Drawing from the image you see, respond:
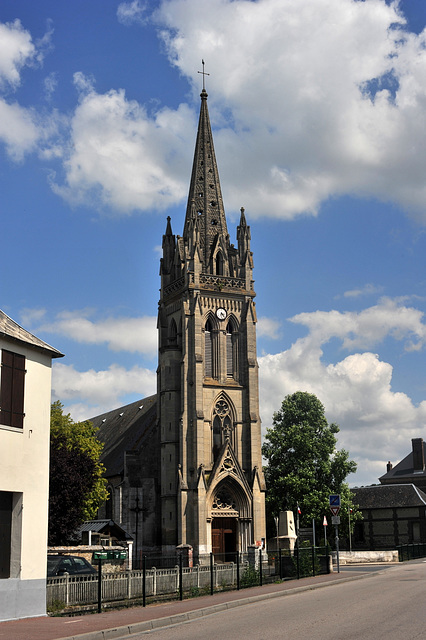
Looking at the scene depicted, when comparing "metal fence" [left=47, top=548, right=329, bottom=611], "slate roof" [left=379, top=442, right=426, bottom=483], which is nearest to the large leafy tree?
"metal fence" [left=47, top=548, right=329, bottom=611]

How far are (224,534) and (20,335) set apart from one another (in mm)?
39067

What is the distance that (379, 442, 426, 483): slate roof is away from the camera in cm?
9725

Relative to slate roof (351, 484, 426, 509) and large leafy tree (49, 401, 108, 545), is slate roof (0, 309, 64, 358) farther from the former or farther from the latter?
slate roof (351, 484, 426, 509)

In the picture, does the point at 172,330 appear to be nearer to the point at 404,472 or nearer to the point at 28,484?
the point at 28,484

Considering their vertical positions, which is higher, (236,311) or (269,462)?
(236,311)

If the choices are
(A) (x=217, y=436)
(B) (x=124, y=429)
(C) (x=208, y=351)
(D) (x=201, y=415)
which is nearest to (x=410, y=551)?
(A) (x=217, y=436)

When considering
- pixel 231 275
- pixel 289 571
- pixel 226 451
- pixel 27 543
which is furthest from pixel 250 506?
pixel 27 543

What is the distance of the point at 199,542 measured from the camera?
5222cm

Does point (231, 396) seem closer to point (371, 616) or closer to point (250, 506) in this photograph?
point (250, 506)

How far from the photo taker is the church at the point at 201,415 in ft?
180

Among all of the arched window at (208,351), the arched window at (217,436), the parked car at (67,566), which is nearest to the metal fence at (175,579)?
the parked car at (67,566)

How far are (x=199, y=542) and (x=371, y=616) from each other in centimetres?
3793

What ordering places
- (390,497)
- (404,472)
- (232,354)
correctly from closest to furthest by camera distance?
(232,354) < (390,497) < (404,472)

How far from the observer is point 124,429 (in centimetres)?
7162
